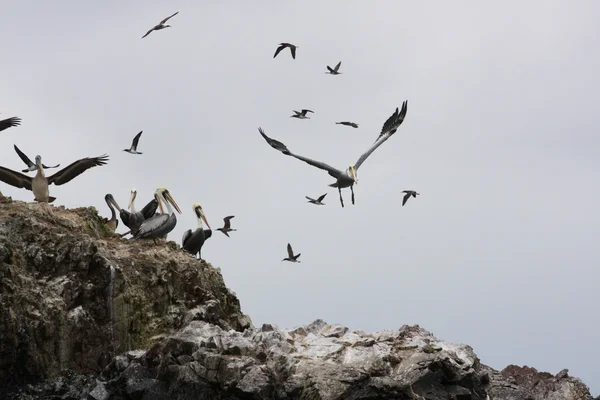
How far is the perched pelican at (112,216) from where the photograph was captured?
1230 inches

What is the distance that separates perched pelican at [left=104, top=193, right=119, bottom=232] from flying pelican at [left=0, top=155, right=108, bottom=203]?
59.2 inches

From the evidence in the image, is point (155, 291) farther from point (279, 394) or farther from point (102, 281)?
point (279, 394)

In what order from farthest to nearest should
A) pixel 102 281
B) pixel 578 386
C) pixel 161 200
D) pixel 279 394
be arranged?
pixel 161 200 → pixel 578 386 → pixel 102 281 → pixel 279 394

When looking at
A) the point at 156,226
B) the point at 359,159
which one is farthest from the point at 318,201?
the point at 156,226

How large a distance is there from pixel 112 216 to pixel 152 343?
6164 mm

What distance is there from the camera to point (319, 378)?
25188 mm

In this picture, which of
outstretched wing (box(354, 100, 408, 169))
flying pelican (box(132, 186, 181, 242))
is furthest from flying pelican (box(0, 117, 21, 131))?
outstretched wing (box(354, 100, 408, 169))

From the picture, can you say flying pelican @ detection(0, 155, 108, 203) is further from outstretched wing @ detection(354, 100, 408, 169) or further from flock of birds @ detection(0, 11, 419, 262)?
outstretched wing @ detection(354, 100, 408, 169)

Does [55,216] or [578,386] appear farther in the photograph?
[578,386]

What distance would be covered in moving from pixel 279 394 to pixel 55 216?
700cm

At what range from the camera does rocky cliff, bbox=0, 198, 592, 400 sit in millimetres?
25031

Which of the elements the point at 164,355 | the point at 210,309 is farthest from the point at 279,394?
the point at 210,309

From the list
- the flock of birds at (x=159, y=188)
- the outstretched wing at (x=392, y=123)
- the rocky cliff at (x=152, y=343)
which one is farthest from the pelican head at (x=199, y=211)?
the outstretched wing at (x=392, y=123)

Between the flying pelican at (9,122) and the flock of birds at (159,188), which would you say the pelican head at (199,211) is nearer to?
the flock of birds at (159,188)
